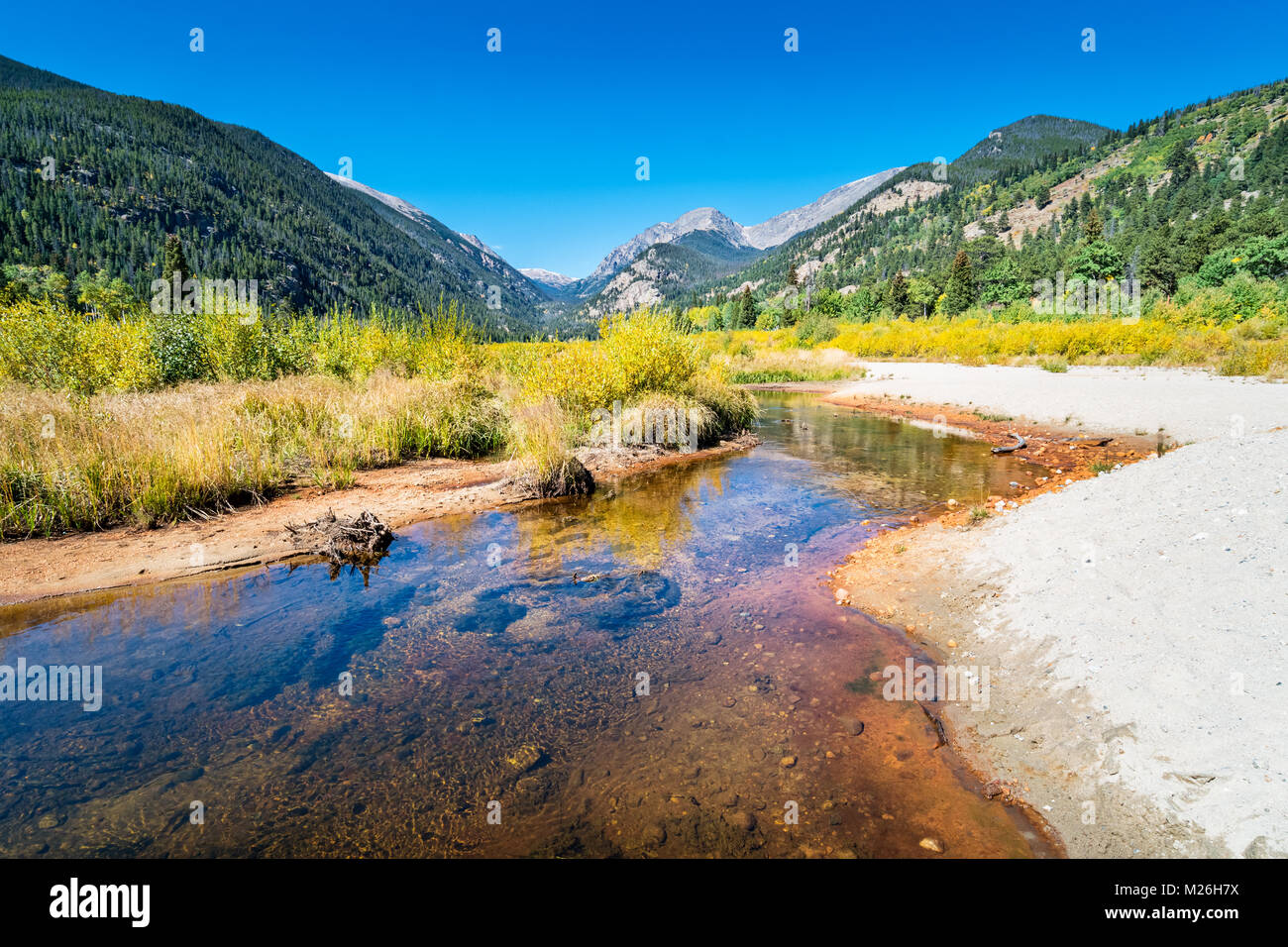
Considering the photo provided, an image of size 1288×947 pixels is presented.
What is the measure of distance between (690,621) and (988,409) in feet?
69.9

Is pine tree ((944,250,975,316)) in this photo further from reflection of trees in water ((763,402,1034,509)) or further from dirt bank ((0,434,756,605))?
dirt bank ((0,434,756,605))

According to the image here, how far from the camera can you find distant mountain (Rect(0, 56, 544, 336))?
10388 centimetres

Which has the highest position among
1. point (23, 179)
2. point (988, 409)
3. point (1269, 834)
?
point (23, 179)

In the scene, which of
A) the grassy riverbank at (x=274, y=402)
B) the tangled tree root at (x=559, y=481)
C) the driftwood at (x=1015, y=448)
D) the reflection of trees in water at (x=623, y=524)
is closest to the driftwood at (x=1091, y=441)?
the driftwood at (x=1015, y=448)

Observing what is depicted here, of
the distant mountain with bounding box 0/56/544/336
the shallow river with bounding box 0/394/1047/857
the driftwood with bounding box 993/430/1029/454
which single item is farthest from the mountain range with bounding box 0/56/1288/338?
the shallow river with bounding box 0/394/1047/857

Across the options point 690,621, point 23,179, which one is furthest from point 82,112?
point 690,621

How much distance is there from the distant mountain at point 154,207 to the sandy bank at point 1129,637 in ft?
282

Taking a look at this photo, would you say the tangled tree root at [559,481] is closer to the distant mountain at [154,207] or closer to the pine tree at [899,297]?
the distant mountain at [154,207]

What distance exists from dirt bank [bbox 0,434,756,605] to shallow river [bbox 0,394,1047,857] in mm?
597

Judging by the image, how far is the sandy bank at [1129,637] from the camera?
2936 mm

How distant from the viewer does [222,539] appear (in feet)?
27.6

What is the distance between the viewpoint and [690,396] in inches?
758

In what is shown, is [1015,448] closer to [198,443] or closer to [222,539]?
[222,539]
